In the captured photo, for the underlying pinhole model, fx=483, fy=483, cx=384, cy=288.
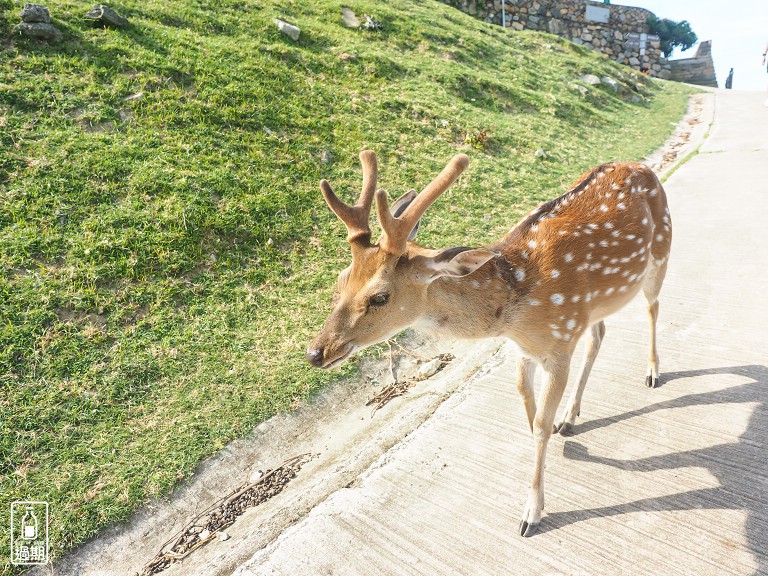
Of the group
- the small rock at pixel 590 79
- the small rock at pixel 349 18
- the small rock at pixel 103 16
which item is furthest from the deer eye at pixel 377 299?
the small rock at pixel 590 79

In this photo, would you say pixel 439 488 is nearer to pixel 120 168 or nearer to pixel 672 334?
pixel 672 334

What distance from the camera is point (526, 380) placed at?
2.84 metres

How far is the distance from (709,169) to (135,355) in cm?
904

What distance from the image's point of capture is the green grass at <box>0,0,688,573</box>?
3105 mm

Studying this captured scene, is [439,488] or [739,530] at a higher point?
[739,530]

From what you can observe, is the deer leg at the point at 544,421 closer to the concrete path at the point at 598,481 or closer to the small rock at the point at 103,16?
the concrete path at the point at 598,481

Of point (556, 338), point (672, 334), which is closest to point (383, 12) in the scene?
point (672, 334)

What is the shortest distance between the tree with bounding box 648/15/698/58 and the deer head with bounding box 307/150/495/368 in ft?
98.0

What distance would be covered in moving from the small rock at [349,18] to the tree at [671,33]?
72.4 ft

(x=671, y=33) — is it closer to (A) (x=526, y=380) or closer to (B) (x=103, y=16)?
(B) (x=103, y=16)

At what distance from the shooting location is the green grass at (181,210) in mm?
3105

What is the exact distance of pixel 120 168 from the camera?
479cm

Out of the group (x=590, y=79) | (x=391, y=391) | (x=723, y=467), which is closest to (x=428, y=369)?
(x=391, y=391)

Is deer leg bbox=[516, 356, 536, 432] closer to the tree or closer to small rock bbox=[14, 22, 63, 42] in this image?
small rock bbox=[14, 22, 63, 42]
